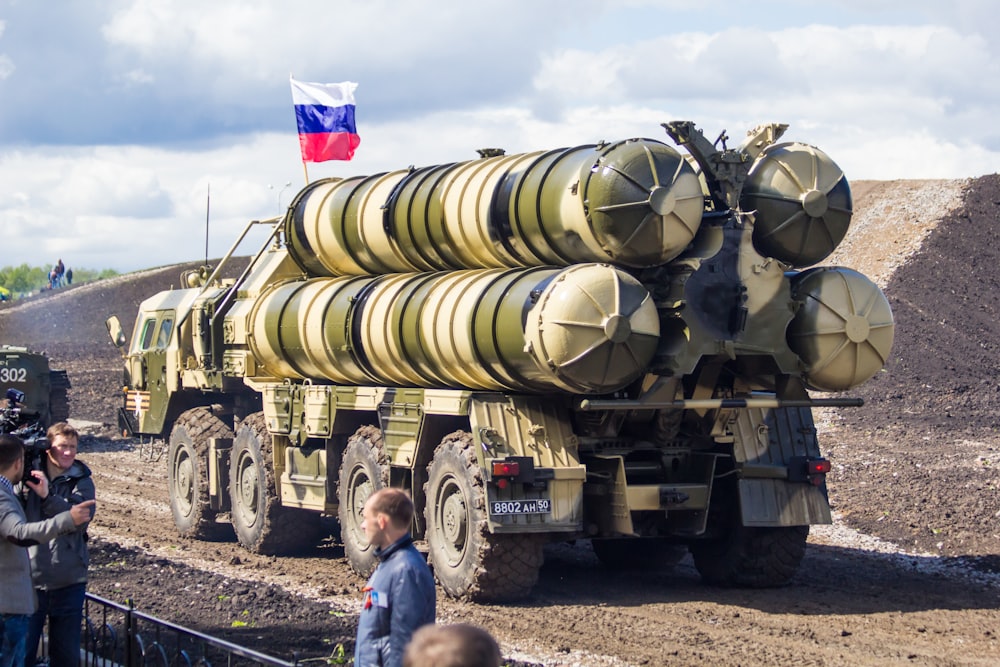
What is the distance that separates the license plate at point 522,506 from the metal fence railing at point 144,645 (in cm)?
239

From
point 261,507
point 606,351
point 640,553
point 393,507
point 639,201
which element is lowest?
point 640,553

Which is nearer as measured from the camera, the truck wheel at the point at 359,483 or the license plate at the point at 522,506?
the license plate at the point at 522,506

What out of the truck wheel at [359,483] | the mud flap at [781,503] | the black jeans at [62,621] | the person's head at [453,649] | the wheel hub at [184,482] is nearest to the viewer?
the person's head at [453,649]

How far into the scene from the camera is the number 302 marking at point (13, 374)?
26422 millimetres

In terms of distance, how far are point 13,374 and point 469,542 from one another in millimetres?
17749

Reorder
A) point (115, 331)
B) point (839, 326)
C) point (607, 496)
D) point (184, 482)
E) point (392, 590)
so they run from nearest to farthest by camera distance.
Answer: point (392, 590) < point (839, 326) < point (607, 496) < point (184, 482) < point (115, 331)

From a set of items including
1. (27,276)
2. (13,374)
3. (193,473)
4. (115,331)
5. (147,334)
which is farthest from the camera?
(27,276)

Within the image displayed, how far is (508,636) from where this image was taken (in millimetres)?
10125

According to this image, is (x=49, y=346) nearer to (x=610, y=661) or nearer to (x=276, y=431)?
(x=276, y=431)

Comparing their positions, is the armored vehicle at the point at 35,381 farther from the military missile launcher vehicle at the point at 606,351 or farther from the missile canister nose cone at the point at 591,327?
the missile canister nose cone at the point at 591,327

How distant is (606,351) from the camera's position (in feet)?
33.6

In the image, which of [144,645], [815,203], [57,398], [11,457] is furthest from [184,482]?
[57,398]

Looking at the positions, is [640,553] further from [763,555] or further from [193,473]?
[193,473]

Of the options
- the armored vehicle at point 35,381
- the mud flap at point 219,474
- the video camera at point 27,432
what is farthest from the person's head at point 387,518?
the armored vehicle at point 35,381
